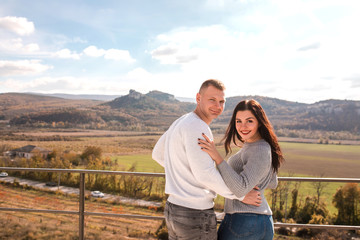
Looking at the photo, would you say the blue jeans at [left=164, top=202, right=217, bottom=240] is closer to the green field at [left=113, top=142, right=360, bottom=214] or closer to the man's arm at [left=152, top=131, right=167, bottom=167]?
the man's arm at [left=152, top=131, right=167, bottom=167]

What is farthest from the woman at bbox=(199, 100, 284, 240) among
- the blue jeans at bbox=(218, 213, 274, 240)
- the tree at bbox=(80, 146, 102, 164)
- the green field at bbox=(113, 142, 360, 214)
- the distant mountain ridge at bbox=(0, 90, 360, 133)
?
the distant mountain ridge at bbox=(0, 90, 360, 133)

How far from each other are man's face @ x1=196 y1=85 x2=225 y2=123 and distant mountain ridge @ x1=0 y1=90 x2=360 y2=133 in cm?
7232

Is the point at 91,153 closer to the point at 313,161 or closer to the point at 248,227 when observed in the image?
the point at 313,161

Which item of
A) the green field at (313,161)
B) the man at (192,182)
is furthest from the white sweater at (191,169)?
the green field at (313,161)

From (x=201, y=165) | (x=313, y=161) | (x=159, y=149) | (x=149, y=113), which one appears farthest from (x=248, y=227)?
(x=149, y=113)

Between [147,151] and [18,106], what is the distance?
46.6 metres

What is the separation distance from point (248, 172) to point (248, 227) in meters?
0.27

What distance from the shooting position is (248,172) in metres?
1.32

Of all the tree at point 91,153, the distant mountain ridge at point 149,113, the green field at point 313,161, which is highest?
the distant mountain ridge at point 149,113

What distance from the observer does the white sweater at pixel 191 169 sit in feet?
4.15

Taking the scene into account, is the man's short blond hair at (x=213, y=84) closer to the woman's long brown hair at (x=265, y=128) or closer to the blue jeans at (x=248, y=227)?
the woman's long brown hair at (x=265, y=128)

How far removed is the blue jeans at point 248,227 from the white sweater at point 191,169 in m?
0.13

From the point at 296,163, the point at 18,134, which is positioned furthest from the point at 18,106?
the point at 296,163

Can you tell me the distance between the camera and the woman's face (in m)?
1.45
